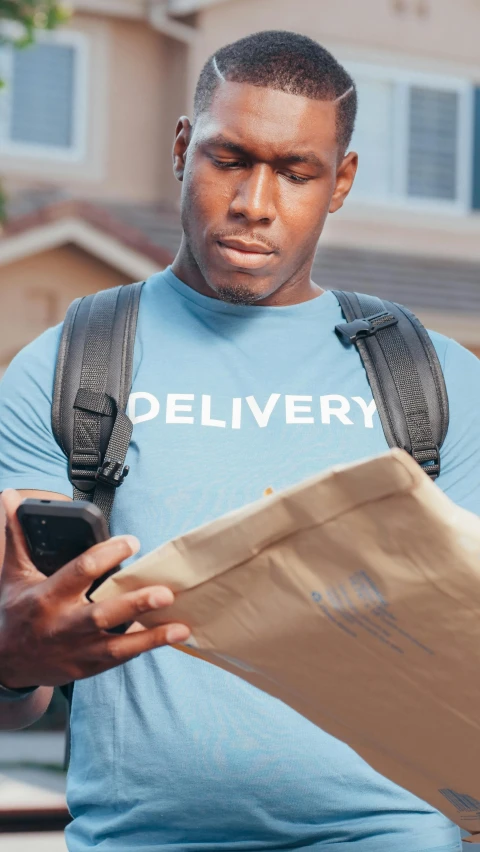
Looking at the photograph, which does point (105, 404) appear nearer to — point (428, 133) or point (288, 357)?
point (288, 357)

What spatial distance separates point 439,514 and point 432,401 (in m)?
0.97

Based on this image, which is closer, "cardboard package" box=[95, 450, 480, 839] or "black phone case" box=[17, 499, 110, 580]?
"cardboard package" box=[95, 450, 480, 839]

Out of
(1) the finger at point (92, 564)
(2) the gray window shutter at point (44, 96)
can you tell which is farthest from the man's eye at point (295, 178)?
(2) the gray window shutter at point (44, 96)

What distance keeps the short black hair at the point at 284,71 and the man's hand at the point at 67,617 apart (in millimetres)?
1024

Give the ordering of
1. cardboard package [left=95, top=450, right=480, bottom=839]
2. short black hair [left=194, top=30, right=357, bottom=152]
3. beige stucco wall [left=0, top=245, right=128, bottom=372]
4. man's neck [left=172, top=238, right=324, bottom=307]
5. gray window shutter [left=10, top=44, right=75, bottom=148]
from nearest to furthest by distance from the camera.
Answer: cardboard package [left=95, top=450, right=480, bottom=839] < short black hair [left=194, top=30, right=357, bottom=152] < man's neck [left=172, top=238, right=324, bottom=307] < beige stucco wall [left=0, top=245, right=128, bottom=372] < gray window shutter [left=10, top=44, right=75, bottom=148]

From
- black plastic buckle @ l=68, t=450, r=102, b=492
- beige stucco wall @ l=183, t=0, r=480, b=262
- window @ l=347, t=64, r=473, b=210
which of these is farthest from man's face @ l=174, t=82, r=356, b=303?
window @ l=347, t=64, r=473, b=210

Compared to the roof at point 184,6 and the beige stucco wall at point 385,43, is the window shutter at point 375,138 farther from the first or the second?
the roof at point 184,6

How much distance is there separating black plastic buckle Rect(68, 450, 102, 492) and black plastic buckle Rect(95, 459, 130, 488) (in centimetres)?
2

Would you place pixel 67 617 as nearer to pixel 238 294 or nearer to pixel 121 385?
pixel 121 385

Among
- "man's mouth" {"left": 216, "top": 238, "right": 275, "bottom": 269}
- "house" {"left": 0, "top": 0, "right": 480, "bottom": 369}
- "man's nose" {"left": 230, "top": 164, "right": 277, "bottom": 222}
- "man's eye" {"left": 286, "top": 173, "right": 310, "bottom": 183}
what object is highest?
"man's eye" {"left": 286, "top": 173, "right": 310, "bottom": 183}

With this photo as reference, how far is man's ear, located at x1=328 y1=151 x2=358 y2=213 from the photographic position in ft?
9.20

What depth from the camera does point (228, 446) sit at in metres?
2.41

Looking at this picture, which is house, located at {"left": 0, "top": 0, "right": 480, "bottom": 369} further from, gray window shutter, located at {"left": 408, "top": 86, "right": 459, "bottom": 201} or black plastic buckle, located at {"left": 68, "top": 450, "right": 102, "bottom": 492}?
black plastic buckle, located at {"left": 68, "top": 450, "right": 102, "bottom": 492}

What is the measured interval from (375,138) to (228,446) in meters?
13.7
